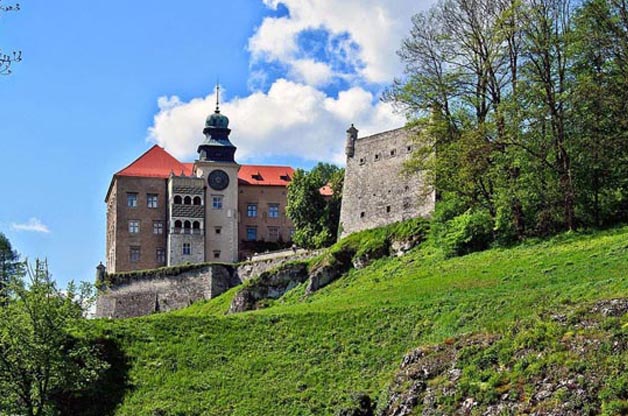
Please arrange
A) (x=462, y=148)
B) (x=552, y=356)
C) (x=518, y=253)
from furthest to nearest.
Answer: (x=462, y=148) → (x=518, y=253) → (x=552, y=356)

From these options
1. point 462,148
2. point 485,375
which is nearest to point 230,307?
point 462,148

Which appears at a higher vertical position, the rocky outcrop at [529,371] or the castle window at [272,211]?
the castle window at [272,211]

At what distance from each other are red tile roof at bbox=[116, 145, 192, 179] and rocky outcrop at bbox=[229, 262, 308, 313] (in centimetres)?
2275

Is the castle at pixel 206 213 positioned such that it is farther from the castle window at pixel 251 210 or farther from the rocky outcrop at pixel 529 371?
the rocky outcrop at pixel 529 371

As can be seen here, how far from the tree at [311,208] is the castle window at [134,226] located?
11132mm

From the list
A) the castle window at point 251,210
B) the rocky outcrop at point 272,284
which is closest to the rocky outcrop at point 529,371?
the rocky outcrop at point 272,284

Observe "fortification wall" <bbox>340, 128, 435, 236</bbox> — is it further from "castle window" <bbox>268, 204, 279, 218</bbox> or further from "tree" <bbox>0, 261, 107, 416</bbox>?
"tree" <bbox>0, 261, 107, 416</bbox>

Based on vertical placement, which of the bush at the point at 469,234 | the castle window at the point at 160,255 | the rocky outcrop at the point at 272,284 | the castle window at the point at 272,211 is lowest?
the rocky outcrop at the point at 272,284

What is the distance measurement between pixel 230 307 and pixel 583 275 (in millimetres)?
27734

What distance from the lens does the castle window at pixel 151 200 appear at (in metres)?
78.1

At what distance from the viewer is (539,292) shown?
3222 centimetres

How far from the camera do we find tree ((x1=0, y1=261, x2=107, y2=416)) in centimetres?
3123

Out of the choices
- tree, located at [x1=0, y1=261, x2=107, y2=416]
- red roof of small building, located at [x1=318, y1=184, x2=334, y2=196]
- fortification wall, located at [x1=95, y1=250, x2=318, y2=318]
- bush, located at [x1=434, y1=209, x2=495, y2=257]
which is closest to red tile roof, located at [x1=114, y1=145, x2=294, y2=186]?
red roof of small building, located at [x1=318, y1=184, x2=334, y2=196]

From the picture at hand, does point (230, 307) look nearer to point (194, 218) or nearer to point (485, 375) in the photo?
point (194, 218)
